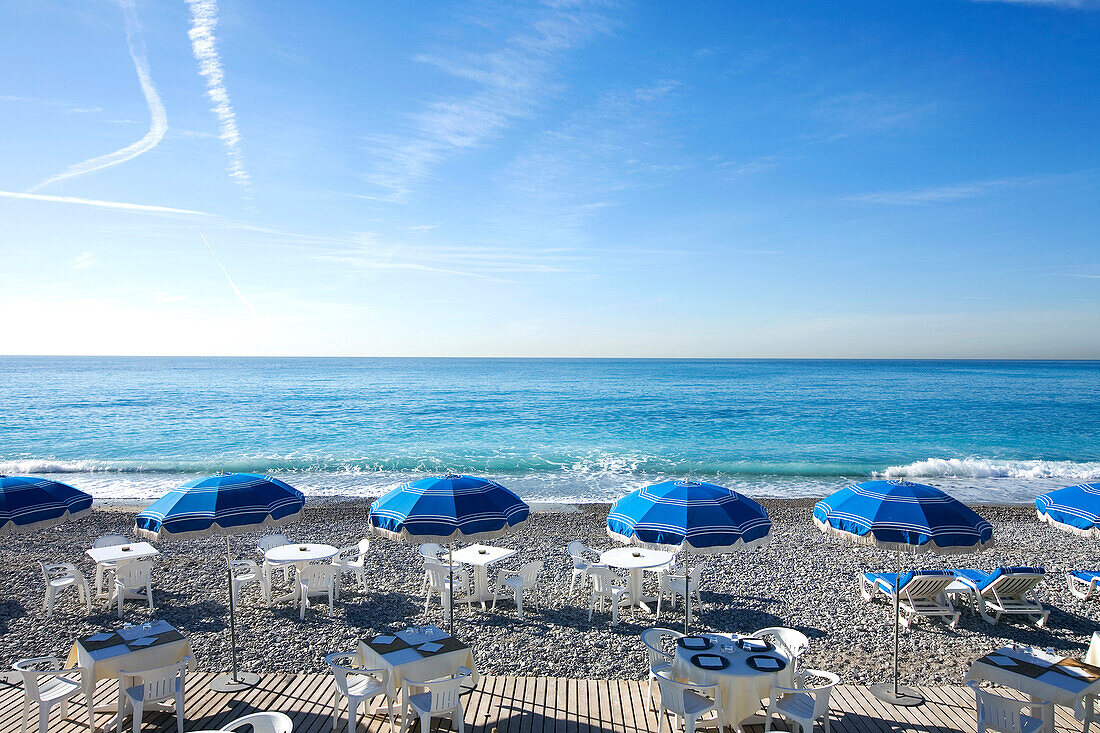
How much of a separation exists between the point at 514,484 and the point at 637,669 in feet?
49.9

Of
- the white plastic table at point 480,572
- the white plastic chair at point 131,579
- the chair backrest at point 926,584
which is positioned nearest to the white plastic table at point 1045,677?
the chair backrest at point 926,584

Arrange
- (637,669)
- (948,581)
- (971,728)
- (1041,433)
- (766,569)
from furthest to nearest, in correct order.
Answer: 1. (1041,433)
2. (766,569)
3. (948,581)
4. (637,669)
5. (971,728)

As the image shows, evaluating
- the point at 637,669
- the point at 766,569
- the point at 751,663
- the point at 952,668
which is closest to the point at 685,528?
the point at 751,663

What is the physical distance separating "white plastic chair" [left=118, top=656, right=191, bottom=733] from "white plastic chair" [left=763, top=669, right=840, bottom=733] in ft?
16.6

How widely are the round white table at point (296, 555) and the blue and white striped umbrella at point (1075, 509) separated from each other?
930 cm

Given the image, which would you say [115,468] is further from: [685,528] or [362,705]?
[685,528]

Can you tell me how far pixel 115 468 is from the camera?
2512 centimetres

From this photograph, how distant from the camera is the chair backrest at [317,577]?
9.05 metres

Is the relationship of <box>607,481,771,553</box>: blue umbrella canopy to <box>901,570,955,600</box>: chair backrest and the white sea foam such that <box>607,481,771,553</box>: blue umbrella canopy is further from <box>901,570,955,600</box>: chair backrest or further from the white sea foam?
the white sea foam

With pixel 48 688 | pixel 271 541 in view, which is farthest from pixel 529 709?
pixel 271 541

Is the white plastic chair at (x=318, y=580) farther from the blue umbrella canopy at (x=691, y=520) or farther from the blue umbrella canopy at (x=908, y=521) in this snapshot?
the blue umbrella canopy at (x=908, y=521)

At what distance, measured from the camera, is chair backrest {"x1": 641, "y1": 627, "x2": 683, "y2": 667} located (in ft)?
20.5

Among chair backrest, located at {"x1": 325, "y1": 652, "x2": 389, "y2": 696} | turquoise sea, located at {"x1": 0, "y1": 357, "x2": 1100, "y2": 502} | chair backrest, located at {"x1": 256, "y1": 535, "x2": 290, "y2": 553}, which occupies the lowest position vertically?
turquoise sea, located at {"x1": 0, "y1": 357, "x2": 1100, "y2": 502}

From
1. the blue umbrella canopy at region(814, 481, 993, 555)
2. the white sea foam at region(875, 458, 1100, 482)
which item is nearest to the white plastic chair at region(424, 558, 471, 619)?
the blue umbrella canopy at region(814, 481, 993, 555)
